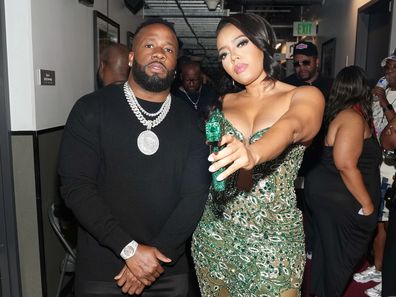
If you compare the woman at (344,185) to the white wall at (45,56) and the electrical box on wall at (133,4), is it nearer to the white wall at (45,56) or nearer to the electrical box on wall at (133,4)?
the white wall at (45,56)

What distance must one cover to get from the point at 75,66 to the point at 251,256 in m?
2.59

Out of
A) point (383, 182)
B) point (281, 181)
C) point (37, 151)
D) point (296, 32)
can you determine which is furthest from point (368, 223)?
point (296, 32)

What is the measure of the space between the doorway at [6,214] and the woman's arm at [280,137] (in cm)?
191

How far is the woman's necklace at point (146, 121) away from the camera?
1.66 meters

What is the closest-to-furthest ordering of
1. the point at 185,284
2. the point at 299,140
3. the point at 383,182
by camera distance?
the point at 299,140
the point at 185,284
the point at 383,182

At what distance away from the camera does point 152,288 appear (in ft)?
5.69

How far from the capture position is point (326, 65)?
7.81 metres

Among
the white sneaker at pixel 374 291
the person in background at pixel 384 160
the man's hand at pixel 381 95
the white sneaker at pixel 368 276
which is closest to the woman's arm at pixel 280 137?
the person in background at pixel 384 160

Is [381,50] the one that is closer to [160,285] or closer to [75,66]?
[75,66]

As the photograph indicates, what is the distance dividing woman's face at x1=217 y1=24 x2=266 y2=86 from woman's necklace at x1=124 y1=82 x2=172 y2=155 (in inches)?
13.9

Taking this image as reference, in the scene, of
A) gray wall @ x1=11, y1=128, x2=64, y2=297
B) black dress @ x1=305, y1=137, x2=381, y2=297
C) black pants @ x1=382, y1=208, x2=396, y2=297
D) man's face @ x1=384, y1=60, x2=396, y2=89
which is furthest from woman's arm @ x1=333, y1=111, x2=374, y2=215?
gray wall @ x1=11, y1=128, x2=64, y2=297

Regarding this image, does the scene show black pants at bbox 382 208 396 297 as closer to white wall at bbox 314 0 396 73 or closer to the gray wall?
the gray wall

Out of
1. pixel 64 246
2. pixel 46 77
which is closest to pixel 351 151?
pixel 64 246

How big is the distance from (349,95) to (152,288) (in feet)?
6.32
